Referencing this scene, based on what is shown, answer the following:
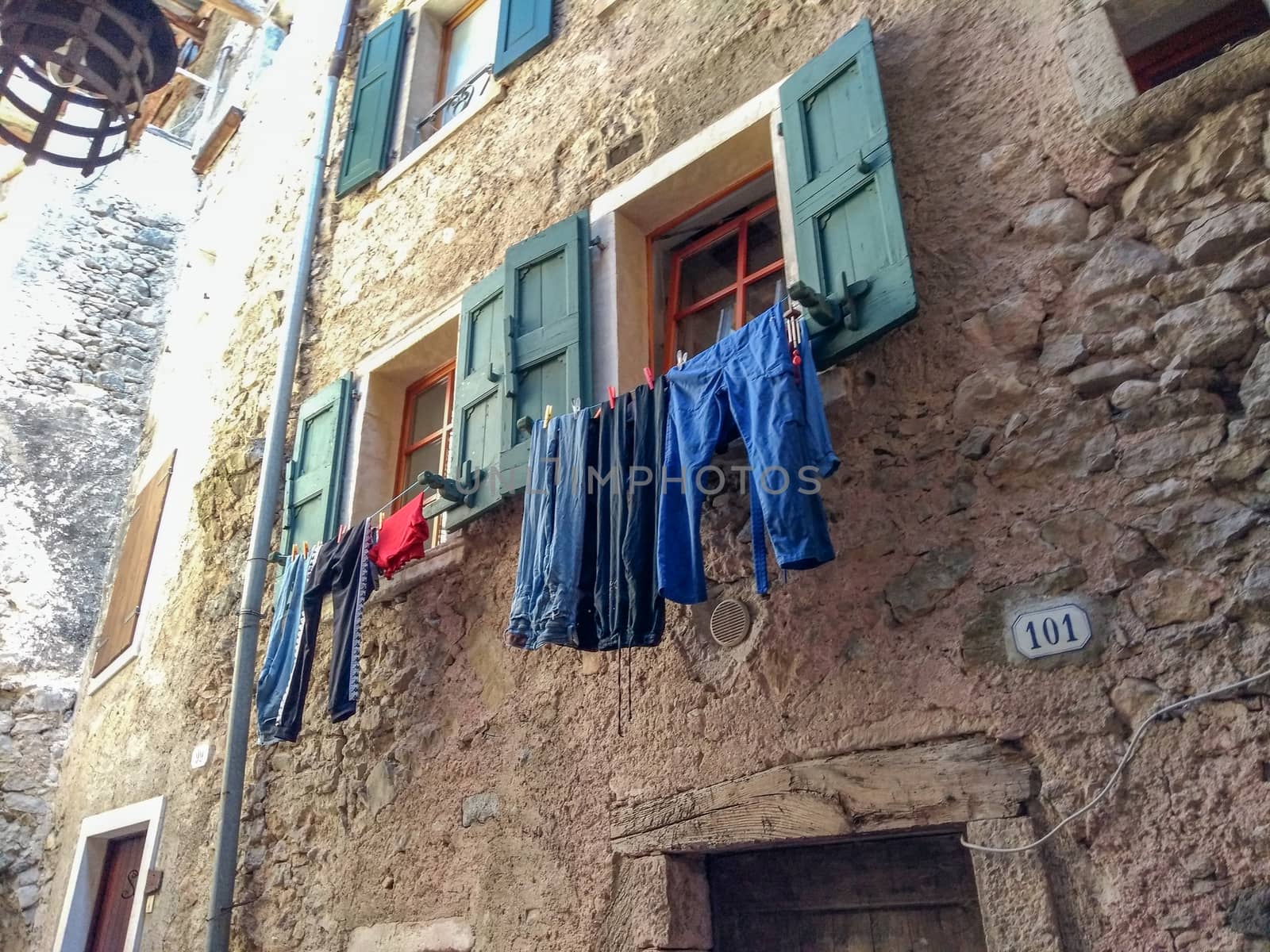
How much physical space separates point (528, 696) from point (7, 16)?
18.2 feet

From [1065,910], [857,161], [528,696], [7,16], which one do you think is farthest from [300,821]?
[7,16]

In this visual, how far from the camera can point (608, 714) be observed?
10.8 feet

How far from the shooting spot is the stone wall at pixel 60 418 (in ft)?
23.5

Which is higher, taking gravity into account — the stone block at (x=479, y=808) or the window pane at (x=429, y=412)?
the window pane at (x=429, y=412)

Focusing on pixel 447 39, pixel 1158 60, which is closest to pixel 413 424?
pixel 447 39

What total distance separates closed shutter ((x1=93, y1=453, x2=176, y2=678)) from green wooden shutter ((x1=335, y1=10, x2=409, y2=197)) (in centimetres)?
261

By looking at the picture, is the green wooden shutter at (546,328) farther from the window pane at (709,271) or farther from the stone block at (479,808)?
the stone block at (479,808)

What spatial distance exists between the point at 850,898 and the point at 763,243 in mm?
2447

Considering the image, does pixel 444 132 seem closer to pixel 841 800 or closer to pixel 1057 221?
pixel 1057 221

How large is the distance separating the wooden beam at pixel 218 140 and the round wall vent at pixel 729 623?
8.22m

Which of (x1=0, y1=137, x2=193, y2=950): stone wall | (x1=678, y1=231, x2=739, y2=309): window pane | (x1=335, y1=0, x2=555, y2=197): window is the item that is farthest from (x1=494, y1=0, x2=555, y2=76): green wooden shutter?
(x1=0, y1=137, x2=193, y2=950): stone wall

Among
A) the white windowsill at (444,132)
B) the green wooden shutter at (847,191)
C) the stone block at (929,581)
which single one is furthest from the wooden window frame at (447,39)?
the stone block at (929,581)

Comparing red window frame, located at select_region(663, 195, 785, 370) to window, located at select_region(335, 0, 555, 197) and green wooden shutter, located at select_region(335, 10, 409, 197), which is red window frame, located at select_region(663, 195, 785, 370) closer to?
window, located at select_region(335, 0, 555, 197)

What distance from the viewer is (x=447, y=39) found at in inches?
260
